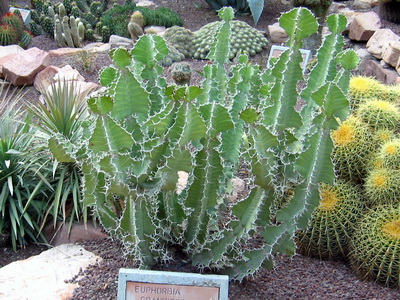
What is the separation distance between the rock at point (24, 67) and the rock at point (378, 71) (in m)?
4.68

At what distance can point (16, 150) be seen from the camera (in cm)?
422

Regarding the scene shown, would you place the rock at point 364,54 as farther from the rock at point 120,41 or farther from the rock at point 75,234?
the rock at point 75,234

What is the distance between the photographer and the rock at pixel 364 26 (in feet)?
26.5

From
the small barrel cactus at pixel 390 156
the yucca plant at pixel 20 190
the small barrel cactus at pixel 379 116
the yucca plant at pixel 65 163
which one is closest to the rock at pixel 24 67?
the yucca plant at pixel 65 163

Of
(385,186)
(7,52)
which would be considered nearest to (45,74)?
(7,52)

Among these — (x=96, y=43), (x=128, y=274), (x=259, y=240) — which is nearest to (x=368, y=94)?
(x=259, y=240)

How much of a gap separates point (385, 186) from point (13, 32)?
7.78m

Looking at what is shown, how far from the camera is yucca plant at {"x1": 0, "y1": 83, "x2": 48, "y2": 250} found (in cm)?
404

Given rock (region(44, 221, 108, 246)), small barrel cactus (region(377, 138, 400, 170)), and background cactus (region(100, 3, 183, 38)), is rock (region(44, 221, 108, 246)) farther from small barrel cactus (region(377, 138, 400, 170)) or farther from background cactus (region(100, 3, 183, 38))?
background cactus (region(100, 3, 183, 38))

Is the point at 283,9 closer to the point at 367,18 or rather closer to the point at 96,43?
the point at 367,18

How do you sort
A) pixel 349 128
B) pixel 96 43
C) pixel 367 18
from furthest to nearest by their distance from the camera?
pixel 96 43
pixel 367 18
pixel 349 128

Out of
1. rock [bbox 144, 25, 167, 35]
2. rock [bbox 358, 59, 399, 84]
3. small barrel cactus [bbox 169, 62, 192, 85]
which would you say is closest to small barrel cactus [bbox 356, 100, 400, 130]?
rock [bbox 358, 59, 399, 84]

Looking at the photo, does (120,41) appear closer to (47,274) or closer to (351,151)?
(351,151)

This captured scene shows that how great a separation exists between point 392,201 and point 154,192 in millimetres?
1732
